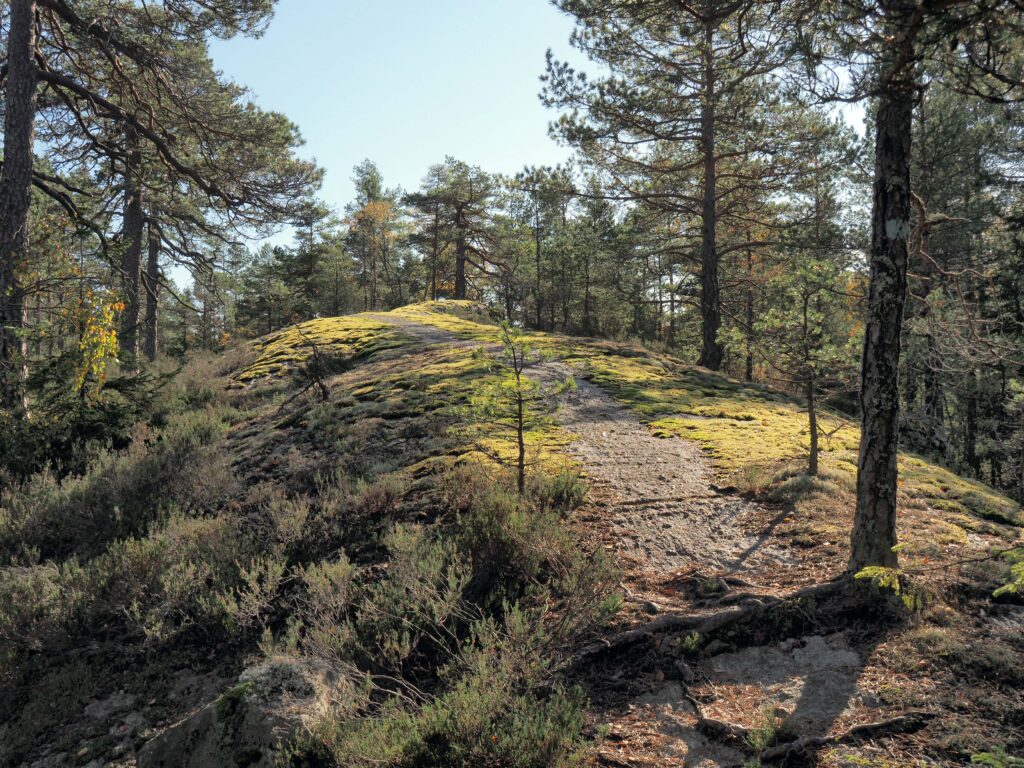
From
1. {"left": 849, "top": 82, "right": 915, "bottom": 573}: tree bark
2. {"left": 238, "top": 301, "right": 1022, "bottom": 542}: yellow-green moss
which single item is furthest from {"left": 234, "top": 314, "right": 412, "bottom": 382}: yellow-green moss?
{"left": 849, "top": 82, "right": 915, "bottom": 573}: tree bark

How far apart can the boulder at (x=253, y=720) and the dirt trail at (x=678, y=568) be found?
1.74 m

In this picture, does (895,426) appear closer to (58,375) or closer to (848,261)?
(58,375)

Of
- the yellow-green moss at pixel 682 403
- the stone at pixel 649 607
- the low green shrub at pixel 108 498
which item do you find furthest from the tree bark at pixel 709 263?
the low green shrub at pixel 108 498

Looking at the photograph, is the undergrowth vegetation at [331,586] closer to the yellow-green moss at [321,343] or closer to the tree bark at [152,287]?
the yellow-green moss at [321,343]

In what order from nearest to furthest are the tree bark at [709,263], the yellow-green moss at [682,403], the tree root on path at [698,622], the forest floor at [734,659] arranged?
the forest floor at [734,659], the tree root on path at [698,622], the yellow-green moss at [682,403], the tree bark at [709,263]

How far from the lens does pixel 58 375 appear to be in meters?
8.20

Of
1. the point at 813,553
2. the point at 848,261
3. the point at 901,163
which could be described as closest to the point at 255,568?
the point at 813,553

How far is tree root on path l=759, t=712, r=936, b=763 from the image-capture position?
3041 mm

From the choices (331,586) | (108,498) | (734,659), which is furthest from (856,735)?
(108,498)

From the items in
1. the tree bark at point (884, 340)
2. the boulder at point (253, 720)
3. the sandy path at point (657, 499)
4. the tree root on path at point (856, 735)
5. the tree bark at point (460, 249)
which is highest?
the tree bark at point (460, 249)

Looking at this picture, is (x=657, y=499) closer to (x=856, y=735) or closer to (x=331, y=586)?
(x=856, y=735)

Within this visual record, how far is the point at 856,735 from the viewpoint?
3102 mm

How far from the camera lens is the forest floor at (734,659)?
10.4ft

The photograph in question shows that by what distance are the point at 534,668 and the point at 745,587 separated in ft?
6.89
